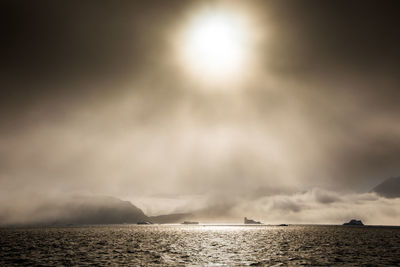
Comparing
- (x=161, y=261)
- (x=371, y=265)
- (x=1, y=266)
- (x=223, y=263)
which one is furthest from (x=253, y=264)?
(x=1, y=266)

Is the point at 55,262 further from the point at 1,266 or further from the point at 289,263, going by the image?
the point at 289,263

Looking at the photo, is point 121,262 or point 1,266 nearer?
point 1,266

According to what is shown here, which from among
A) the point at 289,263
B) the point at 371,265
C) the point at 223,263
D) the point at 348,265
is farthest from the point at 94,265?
the point at 371,265

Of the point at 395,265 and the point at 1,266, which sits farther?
the point at 395,265

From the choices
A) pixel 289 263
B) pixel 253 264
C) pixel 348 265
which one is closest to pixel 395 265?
pixel 348 265

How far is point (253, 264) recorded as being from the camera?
52.9 m

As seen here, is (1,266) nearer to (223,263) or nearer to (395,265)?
(223,263)

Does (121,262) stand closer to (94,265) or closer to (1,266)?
(94,265)

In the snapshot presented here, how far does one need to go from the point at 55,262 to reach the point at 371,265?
60262 millimetres

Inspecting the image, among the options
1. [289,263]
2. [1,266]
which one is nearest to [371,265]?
[289,263]

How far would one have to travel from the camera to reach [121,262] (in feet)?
177

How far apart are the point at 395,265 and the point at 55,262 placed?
6515 cm

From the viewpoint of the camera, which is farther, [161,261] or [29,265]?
[161,261]

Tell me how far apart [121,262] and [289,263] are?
31.9 meters
